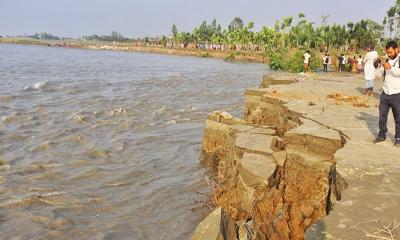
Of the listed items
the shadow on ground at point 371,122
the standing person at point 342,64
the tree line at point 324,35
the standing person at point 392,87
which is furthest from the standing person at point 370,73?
the tree line at point 324,35

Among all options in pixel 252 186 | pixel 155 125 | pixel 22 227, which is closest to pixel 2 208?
pixel 22 227

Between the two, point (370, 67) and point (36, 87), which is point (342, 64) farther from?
point (36, 87)

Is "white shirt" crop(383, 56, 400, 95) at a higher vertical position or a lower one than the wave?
higher

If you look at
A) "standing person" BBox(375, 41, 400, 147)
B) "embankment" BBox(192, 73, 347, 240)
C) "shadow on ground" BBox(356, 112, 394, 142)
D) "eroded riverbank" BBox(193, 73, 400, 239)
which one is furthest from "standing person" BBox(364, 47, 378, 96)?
"standing person" BBox(375, 41, 400, 147)

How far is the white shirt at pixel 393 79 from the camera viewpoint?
19.4ft

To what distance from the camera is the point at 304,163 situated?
556 centimetres

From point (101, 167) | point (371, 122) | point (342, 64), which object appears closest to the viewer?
point (371, 122)

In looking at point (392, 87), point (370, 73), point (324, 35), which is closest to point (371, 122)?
point (392, 87)

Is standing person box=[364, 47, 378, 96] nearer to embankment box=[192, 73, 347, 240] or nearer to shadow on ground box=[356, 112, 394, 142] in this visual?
shadow on ground box=[356, 112, 394, 142]

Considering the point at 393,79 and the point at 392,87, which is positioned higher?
the point at 393,79

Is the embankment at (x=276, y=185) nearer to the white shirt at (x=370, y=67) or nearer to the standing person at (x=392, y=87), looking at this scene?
the standing person at (x=392, y=87)

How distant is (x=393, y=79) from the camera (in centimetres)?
598

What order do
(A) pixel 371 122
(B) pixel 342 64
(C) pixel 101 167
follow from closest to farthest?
(A) pixel 371 122 < (C) pixel 101 167 < (B) pixel 342 64

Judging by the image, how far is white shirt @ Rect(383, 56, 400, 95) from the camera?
→ 5902 millimetres
